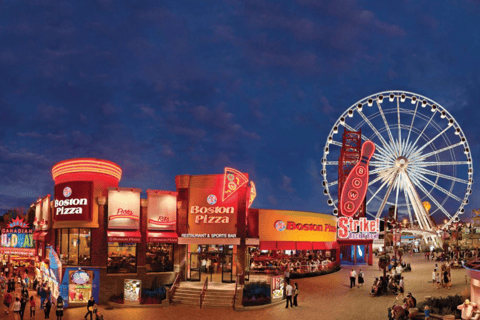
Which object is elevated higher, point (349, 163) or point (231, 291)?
point (349, 163)

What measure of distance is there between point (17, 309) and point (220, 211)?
48.3ft

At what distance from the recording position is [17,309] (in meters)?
26.2

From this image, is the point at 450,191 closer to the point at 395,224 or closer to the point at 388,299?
the point at 395,224

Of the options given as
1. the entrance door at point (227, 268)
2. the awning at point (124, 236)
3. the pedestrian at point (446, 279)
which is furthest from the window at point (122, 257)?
the pedestrian at point (446, 279)

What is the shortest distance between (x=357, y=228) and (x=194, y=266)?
84.2ft

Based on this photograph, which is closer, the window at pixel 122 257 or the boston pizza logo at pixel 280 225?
the window at pixel 122 257

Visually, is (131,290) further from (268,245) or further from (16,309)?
(268,245)

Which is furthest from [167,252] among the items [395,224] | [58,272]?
[395,224]

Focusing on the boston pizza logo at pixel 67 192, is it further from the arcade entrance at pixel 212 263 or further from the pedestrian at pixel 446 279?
the pedestrian at pixel 446 279

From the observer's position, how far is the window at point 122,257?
107ft

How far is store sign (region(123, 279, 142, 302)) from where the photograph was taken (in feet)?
99.6

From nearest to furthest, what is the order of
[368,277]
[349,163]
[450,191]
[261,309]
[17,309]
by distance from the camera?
[17,309]
[261,309]
[368,277]
[450,191]
[349,163]

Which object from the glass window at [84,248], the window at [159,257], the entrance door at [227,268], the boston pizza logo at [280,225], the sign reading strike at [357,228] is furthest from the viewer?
the sign reading strike at [357,228]

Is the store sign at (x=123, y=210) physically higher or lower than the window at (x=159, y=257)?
higher
